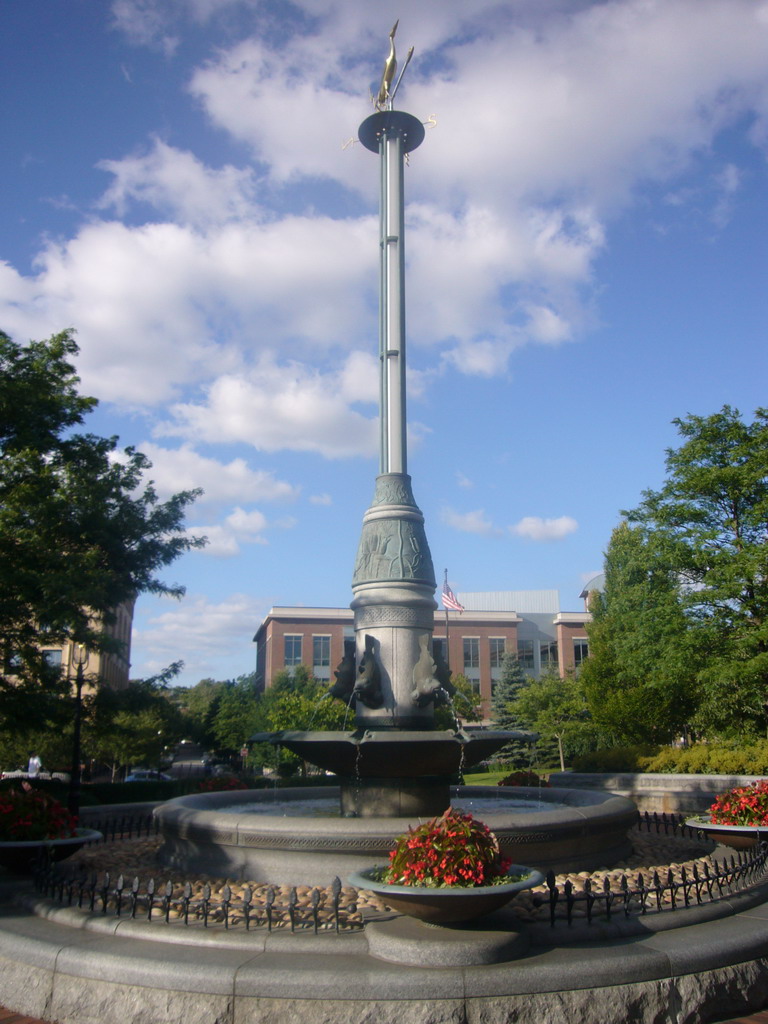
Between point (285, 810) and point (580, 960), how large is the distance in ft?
30.0

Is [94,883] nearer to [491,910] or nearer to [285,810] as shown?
[491,910]

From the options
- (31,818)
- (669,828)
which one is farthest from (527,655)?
(31,818)

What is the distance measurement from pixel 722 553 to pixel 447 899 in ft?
69.8

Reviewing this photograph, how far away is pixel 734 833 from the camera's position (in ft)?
36.3

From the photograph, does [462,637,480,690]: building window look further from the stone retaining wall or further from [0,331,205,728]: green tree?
[0,331,205,728]: green tree

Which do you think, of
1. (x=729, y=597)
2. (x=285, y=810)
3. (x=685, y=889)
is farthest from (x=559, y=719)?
(x=685, y=889)

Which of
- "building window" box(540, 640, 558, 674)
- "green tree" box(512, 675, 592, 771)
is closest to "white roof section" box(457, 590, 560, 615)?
"building window" box(540, 640, 558, 674)

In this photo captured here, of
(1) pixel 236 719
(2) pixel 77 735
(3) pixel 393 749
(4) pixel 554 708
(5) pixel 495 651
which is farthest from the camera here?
(5) pixel 495 651

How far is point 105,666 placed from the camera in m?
68.4

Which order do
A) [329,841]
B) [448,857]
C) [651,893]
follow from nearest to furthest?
[448,857] → [651,893] → [329,841]

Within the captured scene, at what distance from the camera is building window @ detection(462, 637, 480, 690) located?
3029 inches

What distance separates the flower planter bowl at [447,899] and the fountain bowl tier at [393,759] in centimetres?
464

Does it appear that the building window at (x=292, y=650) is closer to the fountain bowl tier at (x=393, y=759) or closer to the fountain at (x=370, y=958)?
the fountain bowl tier at (x=393, y=759)

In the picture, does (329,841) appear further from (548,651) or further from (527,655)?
(548,651)
